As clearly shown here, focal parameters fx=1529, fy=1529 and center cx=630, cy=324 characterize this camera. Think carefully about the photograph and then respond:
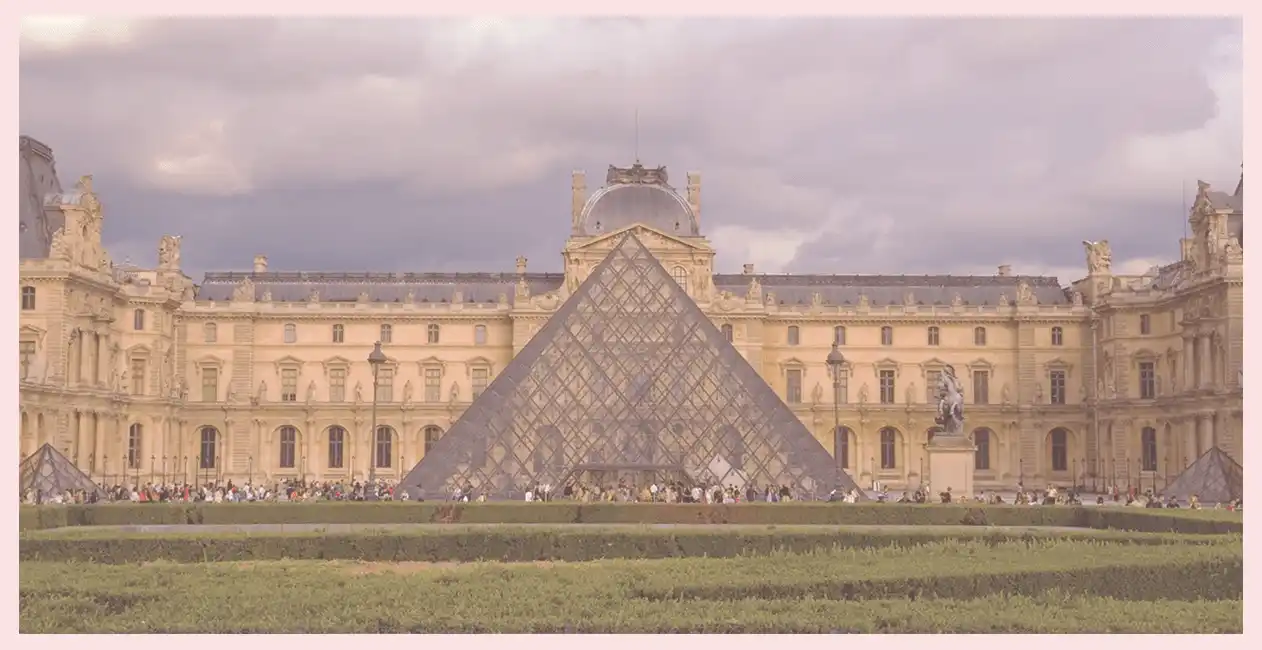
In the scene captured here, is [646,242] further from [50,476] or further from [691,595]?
[691,595]

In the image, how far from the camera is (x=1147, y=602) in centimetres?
1432

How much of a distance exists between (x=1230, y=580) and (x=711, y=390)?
17.9 m

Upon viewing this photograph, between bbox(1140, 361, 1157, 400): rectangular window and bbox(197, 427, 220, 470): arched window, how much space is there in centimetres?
3595

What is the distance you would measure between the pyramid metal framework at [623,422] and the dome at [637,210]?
1069 inches

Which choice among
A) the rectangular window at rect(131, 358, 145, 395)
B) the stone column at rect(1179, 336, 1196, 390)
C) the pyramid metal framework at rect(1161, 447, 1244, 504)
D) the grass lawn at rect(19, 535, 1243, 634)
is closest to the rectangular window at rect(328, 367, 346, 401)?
the rectangular window at rect(131, 358, 145, 395)

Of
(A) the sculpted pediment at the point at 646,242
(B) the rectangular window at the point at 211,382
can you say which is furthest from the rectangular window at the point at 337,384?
(A) the sculpted pediment at the point at 646,242

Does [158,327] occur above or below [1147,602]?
above

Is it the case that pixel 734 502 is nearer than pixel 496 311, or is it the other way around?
pixel 734 502

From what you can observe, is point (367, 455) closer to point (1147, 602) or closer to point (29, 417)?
point (29, 417)

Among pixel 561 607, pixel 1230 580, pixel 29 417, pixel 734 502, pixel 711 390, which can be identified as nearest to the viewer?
pixel 561 607

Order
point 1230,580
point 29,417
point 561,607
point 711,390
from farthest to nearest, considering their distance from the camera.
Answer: point 29,417 < point 711,390 < point 1230,580 < point 561,607

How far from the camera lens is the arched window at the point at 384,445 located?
62672mm

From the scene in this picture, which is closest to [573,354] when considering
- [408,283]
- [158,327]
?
[158,327]

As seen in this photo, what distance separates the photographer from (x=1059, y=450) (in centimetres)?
6203
